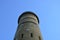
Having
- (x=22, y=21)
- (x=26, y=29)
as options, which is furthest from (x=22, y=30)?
(x=22, y=21)

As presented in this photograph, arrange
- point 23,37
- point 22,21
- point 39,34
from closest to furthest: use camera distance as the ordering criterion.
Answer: point 23,37, point 39,34, point 22,21

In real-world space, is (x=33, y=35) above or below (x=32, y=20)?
below

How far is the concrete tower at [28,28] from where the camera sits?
23812mm

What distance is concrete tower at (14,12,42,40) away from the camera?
2381 centimetres

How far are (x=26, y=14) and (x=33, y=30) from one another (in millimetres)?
3621

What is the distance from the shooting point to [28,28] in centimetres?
2491

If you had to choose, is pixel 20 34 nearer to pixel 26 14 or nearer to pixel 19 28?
pixel 19 28

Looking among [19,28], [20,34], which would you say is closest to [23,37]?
[20,34]

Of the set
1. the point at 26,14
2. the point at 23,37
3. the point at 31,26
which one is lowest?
the point at 23,37

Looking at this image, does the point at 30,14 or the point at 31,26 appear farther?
the point at 30,14

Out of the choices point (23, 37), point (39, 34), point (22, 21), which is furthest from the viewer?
point (22, 21)

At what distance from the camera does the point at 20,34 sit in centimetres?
2438

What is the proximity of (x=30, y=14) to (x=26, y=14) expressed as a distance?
22.1 inches

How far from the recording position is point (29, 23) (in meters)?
25.9
